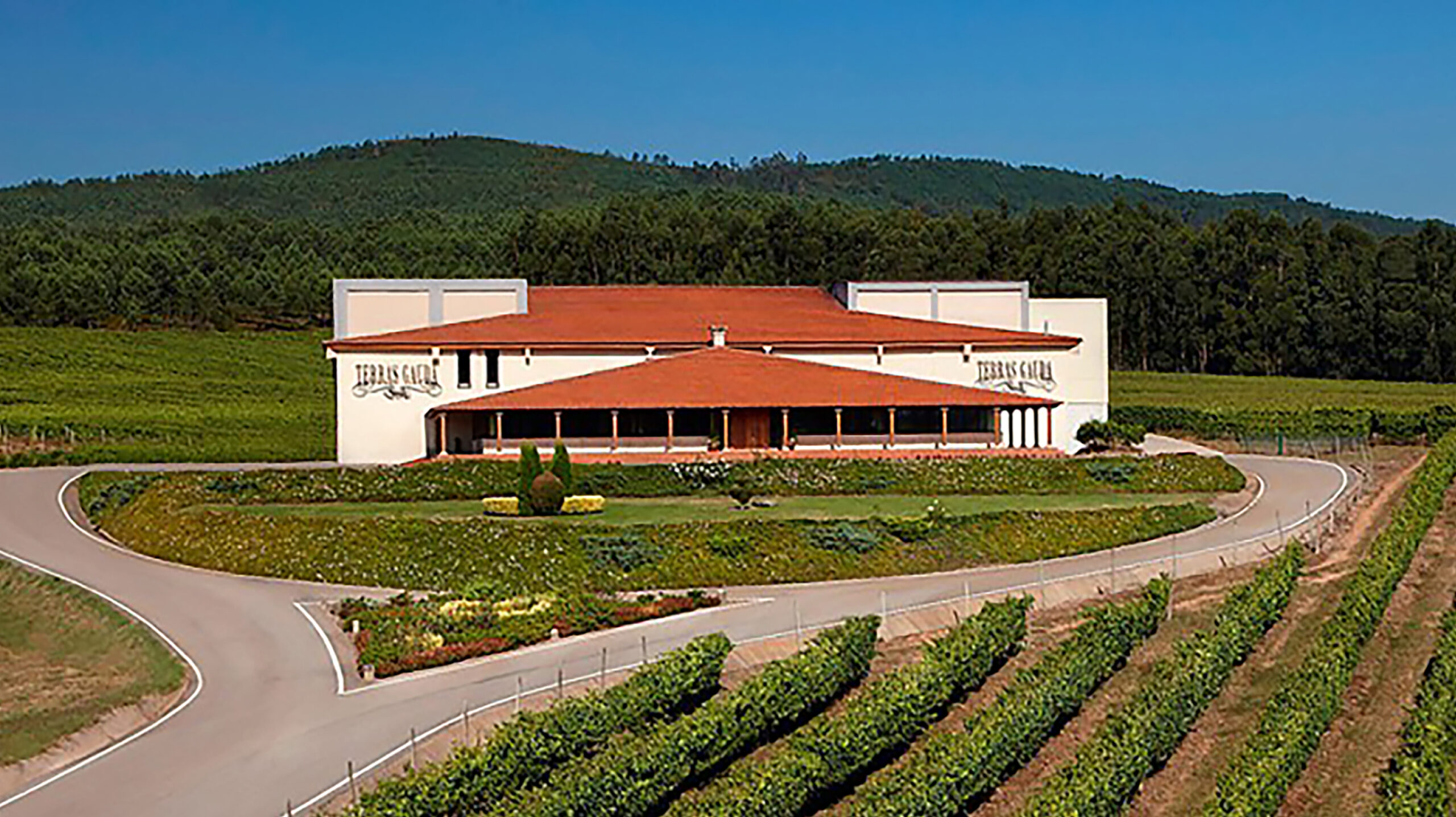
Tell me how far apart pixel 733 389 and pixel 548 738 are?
90.4 ft

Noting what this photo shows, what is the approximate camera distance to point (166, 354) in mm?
86562

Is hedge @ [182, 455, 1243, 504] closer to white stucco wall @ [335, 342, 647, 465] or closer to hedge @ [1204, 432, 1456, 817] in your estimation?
hedge @ [1204, 432, 1456, 817]

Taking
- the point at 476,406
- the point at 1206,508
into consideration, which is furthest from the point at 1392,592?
the point at 476,406

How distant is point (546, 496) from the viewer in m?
34.6

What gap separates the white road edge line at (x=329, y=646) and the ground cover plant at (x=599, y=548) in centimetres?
244

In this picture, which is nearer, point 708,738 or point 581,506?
point 708,738

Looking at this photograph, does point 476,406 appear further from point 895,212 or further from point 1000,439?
point 895,212

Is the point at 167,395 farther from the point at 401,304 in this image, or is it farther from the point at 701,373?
the point at 701,373

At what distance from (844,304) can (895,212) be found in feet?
232

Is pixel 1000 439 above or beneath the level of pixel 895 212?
beneath

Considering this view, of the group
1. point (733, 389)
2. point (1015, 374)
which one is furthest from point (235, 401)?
point (1015, 374)

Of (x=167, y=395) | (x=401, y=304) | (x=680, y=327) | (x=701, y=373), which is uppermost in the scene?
(x=401, y=304)

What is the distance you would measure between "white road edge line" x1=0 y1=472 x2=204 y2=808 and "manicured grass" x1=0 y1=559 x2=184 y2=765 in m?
0.22

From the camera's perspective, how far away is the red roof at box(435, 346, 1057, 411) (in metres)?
44.4
